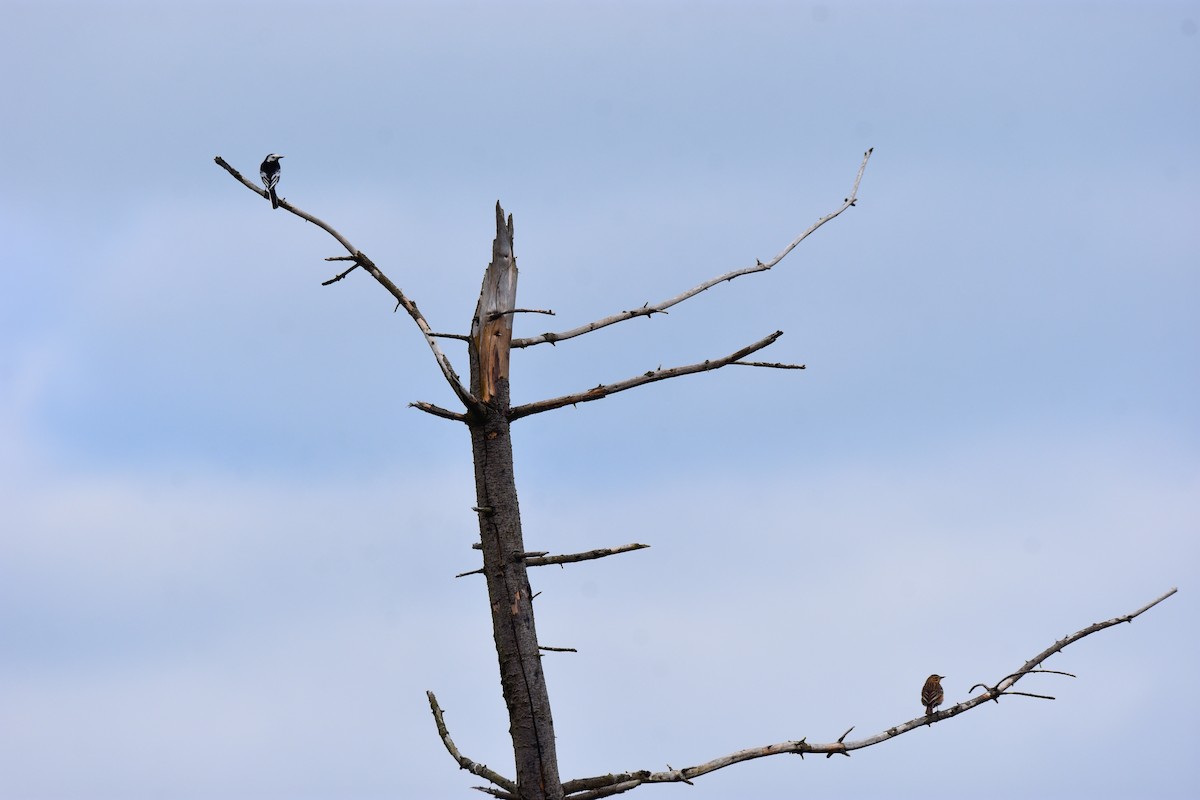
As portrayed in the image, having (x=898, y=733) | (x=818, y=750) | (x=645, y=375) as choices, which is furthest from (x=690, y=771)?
(x=645, y=375)

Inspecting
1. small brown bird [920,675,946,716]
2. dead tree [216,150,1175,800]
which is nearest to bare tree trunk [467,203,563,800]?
dead tree [216,150,1175,800]

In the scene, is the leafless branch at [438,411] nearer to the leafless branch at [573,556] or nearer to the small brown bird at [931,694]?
the leafless branch at [573,556]

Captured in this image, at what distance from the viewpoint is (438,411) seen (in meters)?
9.05

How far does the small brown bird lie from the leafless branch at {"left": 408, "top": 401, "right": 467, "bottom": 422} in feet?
14.3

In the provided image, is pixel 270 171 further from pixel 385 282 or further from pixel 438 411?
pixel 438 411

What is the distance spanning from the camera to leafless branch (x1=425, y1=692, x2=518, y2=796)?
30.3 ft

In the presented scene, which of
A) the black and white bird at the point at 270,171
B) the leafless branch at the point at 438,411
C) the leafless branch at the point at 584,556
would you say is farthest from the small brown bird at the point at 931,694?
the black and white bird at the point at 270,171

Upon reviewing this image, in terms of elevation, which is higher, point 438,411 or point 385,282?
point 385,282

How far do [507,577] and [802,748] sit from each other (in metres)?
2.73

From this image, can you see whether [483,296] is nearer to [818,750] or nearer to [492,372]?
[492,372]

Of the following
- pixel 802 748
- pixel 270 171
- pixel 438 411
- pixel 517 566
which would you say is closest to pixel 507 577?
pixel 517 566

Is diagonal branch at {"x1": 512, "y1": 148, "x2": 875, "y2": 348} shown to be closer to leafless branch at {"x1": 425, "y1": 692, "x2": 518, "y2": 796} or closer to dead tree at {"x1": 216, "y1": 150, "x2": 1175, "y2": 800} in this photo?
dead tree at {"x1": 216, "y1": 150, "x2": 1175, "y2": 800}

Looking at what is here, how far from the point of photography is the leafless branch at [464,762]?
923 centimetres

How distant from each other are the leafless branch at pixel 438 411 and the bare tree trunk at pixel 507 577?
9 cm
